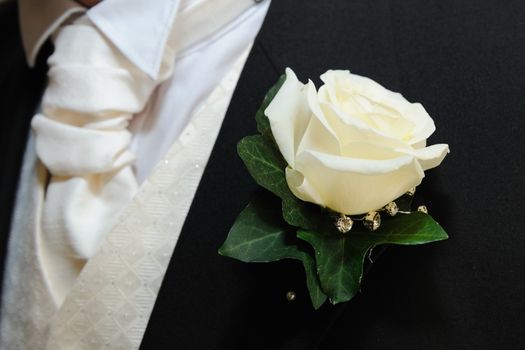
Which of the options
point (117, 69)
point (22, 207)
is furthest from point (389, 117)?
point (22, 207)

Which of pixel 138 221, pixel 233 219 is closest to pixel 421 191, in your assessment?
pixel 233 219

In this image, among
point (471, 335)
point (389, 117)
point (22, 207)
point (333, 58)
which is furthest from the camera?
point (22, 207)

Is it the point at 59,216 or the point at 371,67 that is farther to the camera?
the point at 59,216

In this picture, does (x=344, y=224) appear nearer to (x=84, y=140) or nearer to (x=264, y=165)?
(x=264, y=165)

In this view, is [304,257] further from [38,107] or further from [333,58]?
[38,107]

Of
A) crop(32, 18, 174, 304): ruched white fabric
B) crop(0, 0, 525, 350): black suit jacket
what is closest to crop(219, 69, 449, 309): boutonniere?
crop(0, 0, 525, 350): black suit jacket

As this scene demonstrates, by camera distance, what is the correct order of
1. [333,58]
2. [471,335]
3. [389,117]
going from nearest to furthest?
1. [389,117]
2. [471,335]
3. [333,58]
